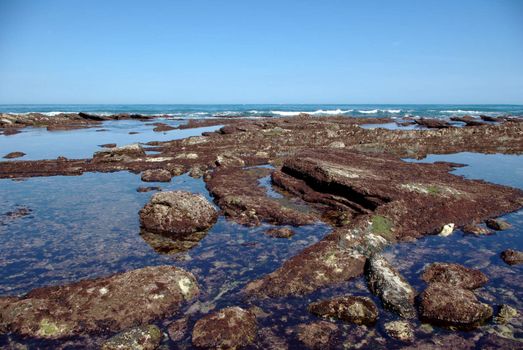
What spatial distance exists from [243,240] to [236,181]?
664 centimetres

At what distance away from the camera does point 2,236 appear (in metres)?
10.4

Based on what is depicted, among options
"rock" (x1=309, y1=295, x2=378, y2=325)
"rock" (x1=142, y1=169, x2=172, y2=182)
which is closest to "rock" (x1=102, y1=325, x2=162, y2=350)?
"rock" (x1=309, y1=295, x2=378, y2=325)

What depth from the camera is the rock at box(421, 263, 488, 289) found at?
753cm

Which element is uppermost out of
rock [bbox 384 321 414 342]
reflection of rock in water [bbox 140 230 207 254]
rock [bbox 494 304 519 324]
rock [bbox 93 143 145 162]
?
rock [bbox 93 143 145 162]

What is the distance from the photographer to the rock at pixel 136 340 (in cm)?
561

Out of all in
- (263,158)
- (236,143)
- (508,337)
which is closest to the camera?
(508,337)

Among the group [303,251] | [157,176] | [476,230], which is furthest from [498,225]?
[157,176]

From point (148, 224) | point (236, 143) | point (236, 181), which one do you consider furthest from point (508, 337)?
point (236, 143)

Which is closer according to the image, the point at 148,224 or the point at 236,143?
the point at 148,224

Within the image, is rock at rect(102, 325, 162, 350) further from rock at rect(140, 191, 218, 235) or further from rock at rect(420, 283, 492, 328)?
rock at rect(140, 191, 218, 235)

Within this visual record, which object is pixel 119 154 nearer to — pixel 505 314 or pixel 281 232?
pixel 281 232

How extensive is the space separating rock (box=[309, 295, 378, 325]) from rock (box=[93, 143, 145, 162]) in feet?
61.9

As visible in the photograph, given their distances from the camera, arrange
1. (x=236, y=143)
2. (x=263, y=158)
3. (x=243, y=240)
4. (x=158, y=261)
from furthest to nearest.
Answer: (x=236, y=143) < (x=263, y=158) < (x=243, y=240) < (x=158, y=261)

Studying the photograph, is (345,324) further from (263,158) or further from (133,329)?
(263,158)
